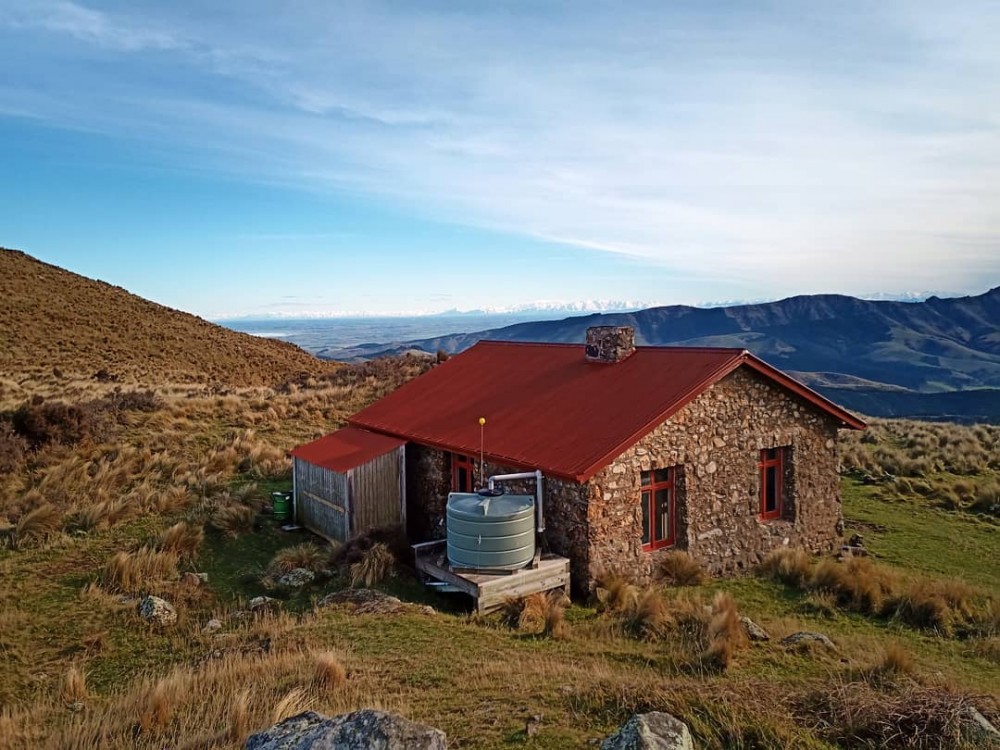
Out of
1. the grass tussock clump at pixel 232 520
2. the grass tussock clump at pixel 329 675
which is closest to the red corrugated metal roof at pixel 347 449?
the grass tussock clump at pixel 232 520

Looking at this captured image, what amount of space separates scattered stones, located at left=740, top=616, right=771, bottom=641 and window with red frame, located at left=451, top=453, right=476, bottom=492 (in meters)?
6.03

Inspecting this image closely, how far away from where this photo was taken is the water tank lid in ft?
36.2

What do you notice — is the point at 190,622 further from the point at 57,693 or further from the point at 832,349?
the point at 832,349

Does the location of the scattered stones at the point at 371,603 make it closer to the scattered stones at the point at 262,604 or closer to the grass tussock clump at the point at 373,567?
the grass tussock clump at the point at 373,567

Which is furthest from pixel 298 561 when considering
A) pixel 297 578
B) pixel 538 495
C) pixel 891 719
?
pixel 891 719

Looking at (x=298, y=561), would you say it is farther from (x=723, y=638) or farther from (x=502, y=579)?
(x=723, y=638)

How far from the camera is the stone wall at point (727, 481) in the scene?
467 inches

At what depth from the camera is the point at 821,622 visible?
10.5 m

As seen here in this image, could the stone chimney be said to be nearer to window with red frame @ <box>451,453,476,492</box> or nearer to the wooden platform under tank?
window with red frame @ <box>451,453,476,492</box>

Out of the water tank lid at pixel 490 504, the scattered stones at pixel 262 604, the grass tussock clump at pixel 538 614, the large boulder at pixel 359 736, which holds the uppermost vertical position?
the large boulder at pixel 359 736

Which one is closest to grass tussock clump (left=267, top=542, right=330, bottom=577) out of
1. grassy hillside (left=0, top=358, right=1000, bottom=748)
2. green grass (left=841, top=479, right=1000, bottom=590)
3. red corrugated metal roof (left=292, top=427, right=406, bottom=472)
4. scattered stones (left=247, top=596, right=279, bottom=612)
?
grassy hillside (left=0, top=358, right=1000, bottom=748)

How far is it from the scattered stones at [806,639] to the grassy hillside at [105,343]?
29.3m

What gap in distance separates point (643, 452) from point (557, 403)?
2.66 meters

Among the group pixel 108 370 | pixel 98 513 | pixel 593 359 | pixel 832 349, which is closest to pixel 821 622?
pixel 593 359
